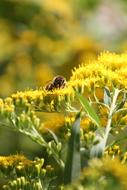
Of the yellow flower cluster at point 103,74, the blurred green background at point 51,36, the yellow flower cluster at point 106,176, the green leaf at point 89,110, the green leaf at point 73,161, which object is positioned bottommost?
the yellow flower cluster at point 106,176

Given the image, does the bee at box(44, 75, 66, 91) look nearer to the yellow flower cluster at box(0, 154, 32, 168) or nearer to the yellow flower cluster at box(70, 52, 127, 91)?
the yellow flower cluster at box(70, 52, 127, 91)

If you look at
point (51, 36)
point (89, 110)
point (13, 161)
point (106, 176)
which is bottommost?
point (106, 176)

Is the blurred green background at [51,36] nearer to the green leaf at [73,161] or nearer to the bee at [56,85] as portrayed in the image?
the bee at [56,85]

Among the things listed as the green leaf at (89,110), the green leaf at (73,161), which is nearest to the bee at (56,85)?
the green leaf at (89,110)

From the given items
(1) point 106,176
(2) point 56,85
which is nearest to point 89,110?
(2) point 56,85

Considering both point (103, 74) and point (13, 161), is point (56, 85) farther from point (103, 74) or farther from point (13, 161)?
point (13, 161)

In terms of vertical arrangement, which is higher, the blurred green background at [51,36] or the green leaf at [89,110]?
the blurred green background at [51,36]

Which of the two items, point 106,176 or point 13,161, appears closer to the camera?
point 106,176

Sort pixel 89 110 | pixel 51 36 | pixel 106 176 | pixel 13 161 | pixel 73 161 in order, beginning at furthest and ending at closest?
pixel 51 36
pixel 13 161
pixel 89 110
pixel 73 161
pixel 106 176

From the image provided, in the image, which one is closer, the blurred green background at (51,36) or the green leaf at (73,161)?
the green leaf at (73,161)
